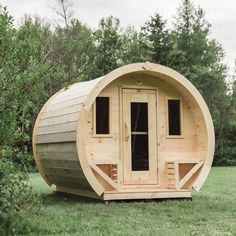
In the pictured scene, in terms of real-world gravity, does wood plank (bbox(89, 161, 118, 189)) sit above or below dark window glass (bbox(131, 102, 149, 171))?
below

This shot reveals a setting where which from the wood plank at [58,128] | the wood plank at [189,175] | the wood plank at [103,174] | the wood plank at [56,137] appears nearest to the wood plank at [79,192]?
the wood plank at [103,174]

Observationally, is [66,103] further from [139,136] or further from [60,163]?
[139,136]

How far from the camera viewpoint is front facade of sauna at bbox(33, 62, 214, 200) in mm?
9375

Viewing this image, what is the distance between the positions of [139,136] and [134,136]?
10 centimetres

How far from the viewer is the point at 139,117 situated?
33.5 ft

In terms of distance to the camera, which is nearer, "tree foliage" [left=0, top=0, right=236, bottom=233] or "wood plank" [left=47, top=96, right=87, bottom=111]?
"wood plank" [left=47, top=96, right=87, bottom=111]

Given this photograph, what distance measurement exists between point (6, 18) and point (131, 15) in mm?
32249

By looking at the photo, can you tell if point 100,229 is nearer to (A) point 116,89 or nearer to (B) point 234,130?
(A) point 116,89

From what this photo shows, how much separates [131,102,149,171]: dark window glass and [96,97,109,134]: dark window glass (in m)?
0.52

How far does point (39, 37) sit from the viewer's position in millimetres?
6191

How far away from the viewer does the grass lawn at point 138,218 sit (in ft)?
20.9

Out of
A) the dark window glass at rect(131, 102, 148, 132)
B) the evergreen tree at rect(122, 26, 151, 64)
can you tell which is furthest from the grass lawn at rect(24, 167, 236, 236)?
the evergreen tree at rect(122, 26, 151, 64)

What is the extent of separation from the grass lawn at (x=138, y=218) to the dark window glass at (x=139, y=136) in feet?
3.38

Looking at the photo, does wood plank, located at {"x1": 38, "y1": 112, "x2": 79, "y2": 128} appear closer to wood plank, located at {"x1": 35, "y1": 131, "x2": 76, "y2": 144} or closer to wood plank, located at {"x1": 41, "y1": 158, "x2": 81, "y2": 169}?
wood plank, located at {"x1": 35, "y1": 131, "x2": 76, "y2": 144}
